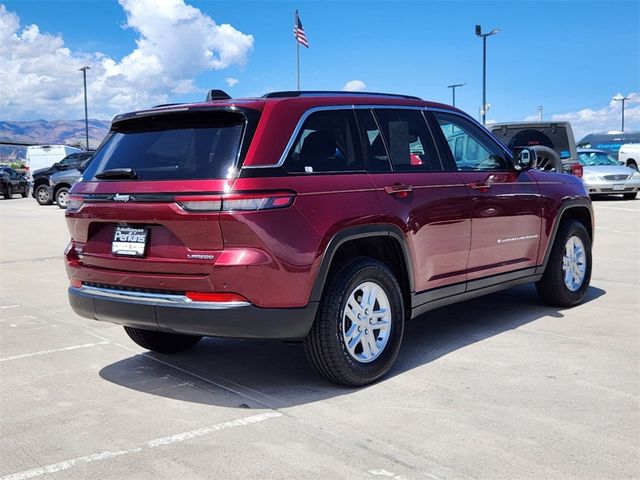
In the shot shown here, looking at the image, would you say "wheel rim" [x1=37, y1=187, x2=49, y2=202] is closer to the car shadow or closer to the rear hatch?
the car shadow

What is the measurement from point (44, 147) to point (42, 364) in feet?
95.7

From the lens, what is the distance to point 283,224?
12.8ft

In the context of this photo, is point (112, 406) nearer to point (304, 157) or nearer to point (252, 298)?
point (252, 298)

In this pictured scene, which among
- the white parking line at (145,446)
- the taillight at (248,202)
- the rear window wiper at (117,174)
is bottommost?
the white parking line at (145,446)

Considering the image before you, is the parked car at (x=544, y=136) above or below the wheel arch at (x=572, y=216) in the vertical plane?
above

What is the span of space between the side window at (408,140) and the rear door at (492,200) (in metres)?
0.19

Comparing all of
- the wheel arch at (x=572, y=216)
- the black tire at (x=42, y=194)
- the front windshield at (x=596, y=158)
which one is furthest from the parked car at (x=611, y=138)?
the wheel arch at (x=572, y=216)

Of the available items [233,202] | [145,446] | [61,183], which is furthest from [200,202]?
[61,183]

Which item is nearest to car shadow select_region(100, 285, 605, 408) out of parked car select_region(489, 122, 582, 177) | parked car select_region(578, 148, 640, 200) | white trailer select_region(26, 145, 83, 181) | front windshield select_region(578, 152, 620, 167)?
parked car select_region(489, 122, 582, 177)

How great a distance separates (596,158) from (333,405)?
791 inches

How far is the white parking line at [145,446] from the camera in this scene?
326 cm

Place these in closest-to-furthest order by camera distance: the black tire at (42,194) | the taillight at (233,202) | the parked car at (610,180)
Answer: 1. the taillight at (233,202)
2. the parked car at (610,180)
3. the black tire at (42,194)

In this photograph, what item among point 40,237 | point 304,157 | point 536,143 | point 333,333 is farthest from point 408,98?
point 40,237

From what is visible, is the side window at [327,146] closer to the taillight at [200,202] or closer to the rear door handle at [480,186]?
the taillight at [200,202]
